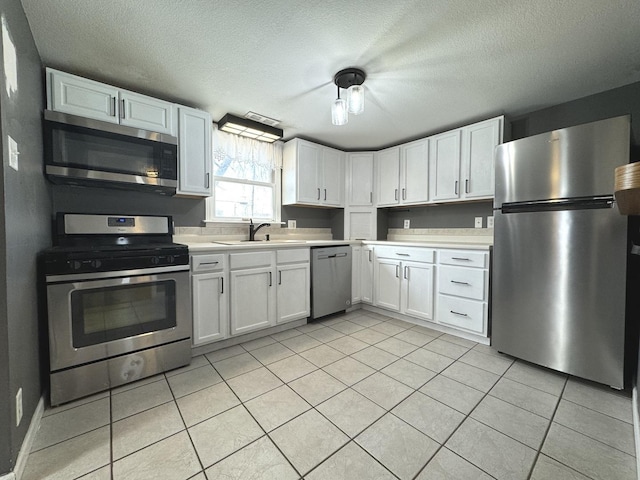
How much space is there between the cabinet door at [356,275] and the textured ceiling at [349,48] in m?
1.71

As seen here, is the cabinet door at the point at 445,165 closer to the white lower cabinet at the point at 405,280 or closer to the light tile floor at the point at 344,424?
the white lower cabinet at the point at 405,280

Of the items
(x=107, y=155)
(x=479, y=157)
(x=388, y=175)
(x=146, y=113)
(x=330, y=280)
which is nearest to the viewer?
(x=107, y=155)

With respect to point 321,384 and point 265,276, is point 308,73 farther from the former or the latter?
point 321,384

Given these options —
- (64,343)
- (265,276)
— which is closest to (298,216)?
(265,276)

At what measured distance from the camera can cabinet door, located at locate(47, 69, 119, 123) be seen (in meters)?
1.83

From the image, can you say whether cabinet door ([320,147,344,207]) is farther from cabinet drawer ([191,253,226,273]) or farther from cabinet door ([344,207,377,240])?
cabinet drawer ([191,253,226,273])

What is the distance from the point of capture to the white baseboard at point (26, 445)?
42.1 inches

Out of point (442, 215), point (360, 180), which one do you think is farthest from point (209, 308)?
point (442, 215)

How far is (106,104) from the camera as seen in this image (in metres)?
2.01

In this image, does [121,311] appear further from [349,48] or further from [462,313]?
[462,313]

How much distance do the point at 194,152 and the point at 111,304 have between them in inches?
57.0

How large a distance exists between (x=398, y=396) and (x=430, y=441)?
360 millimetres

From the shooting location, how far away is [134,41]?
Answer: 1658 mm

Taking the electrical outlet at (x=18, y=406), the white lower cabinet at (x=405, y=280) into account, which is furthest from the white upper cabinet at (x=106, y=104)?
the white lower cabinet at (x=405, y=280)
